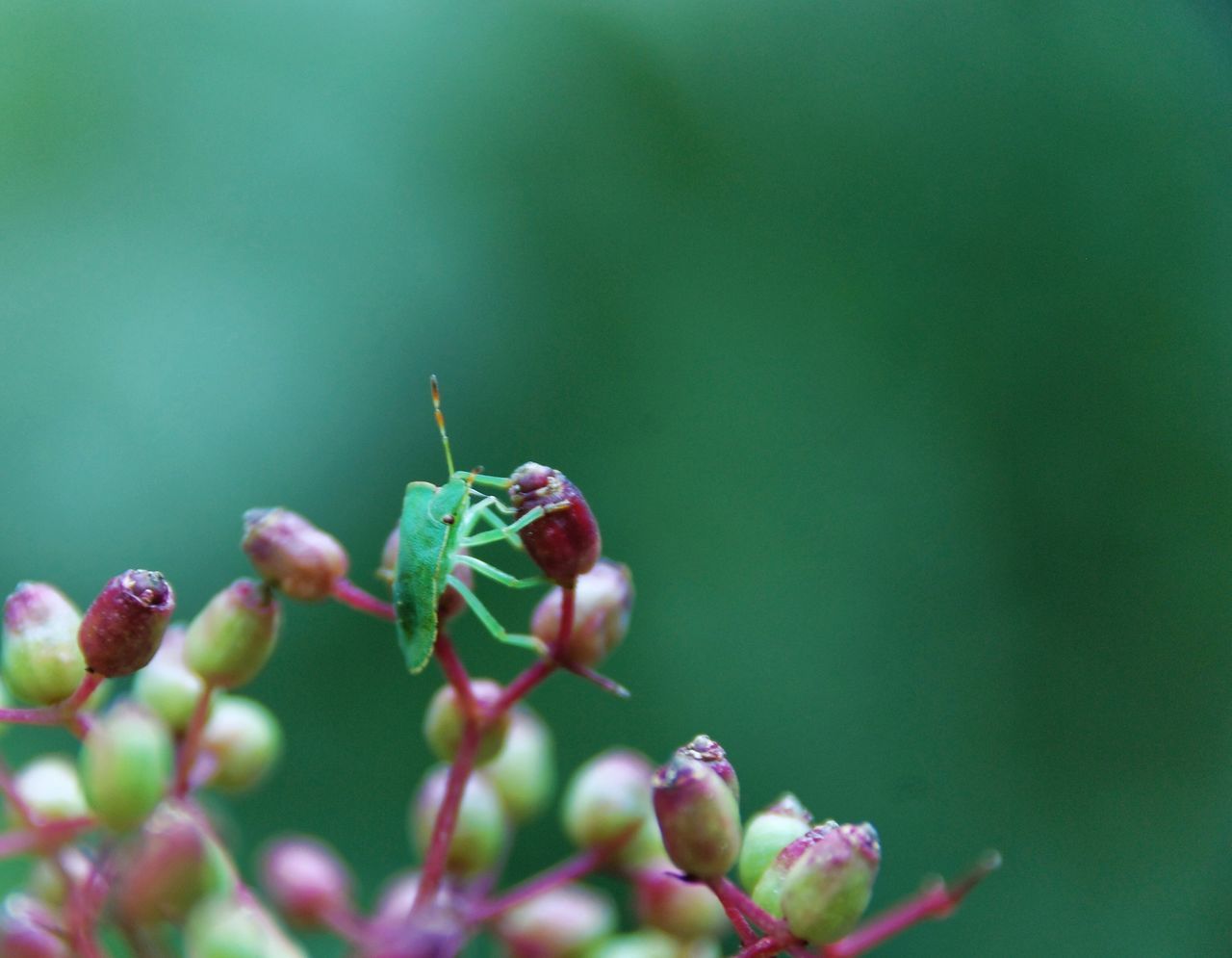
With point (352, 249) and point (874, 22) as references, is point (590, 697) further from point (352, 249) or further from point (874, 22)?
point (874, 22)

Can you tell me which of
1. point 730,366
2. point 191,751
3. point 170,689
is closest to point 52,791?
point 170,689

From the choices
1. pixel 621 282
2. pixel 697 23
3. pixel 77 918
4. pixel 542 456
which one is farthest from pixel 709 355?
pixel 77 918

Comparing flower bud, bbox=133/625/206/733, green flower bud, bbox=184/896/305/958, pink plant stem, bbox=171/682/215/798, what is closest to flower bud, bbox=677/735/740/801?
green flower bud, bbox=184/896/305/958

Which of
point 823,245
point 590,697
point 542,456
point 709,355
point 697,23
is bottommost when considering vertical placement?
point 590,697

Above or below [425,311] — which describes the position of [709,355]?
above

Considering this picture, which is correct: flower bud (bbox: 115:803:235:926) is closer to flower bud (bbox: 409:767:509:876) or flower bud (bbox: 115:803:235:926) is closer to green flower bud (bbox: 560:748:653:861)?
flower bud (bbox: 409:767:509:876)

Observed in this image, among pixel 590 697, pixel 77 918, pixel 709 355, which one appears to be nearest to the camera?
pixel 77 918
